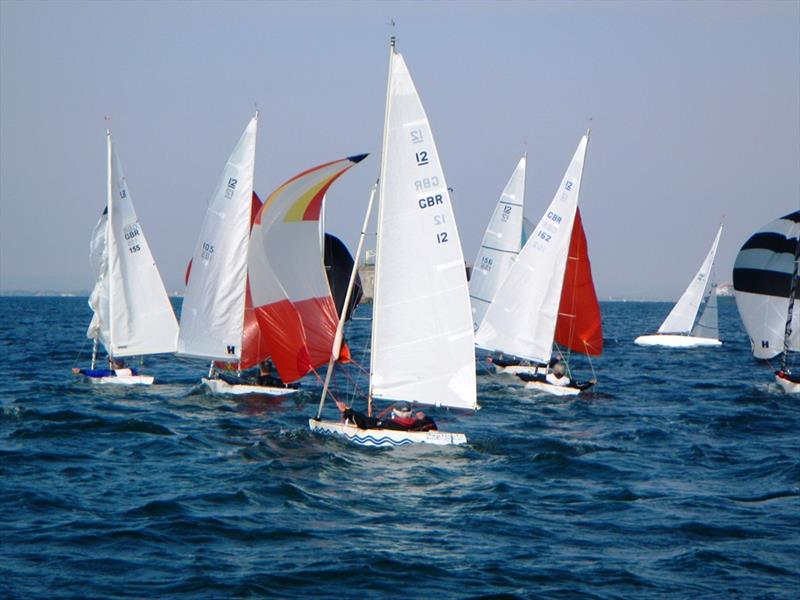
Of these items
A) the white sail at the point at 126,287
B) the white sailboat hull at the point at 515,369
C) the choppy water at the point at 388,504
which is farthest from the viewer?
the white sailboat hull at the point at 515,369

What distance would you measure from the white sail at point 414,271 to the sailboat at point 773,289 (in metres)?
17.2

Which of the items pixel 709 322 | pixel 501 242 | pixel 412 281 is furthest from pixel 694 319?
pixel 412 281

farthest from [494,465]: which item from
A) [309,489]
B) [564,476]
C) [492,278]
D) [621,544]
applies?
[492,278]

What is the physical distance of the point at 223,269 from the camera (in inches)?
1272

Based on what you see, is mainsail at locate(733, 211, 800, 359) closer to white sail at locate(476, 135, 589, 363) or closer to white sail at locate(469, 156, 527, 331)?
white sail at locate(476, 135, 589, 363)

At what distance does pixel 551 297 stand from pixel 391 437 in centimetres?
1613

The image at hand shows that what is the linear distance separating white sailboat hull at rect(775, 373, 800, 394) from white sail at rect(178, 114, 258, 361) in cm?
1859

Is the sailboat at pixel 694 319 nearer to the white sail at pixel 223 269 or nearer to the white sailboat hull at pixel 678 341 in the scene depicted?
the white sailboat hull at pixel 678 341

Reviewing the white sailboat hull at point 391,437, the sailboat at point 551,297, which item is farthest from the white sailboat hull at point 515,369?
the white sailboat hull at point 391,437

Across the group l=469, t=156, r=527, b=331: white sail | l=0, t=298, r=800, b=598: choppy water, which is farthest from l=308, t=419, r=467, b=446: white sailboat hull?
l=469, t=156, r=527, b=331: white sail

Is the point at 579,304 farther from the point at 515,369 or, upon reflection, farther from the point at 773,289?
the point at 773,289

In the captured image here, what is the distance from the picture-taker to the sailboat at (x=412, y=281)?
21.8 metres

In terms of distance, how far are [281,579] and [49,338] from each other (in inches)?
2218

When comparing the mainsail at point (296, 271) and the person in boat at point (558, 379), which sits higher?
the mainsail at point (296, 271)
